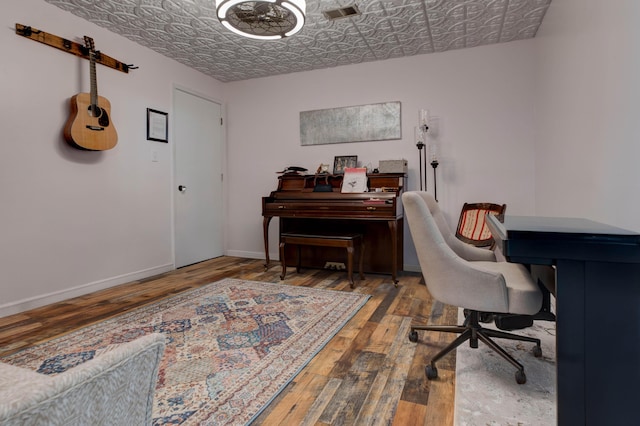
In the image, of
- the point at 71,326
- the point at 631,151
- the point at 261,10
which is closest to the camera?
Answer: the point at 631,151

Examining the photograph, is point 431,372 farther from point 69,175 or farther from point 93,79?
point 93,79

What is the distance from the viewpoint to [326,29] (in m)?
3.25

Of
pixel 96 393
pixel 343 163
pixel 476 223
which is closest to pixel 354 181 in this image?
pixel 343 163

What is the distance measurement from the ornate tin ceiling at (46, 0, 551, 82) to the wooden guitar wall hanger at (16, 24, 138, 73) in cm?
27

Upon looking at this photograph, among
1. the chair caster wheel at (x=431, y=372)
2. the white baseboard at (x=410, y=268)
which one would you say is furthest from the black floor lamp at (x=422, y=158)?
the chair caster wheel at (x=431, y=372)

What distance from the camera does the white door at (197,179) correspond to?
415cm

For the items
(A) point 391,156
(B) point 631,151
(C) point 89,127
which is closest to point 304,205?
(A) point 391,156

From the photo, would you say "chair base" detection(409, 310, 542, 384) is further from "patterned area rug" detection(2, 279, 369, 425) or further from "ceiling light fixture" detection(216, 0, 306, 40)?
"ceiling light fixture" detection(216, 0, 306, 40)

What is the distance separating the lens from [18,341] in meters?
2.12

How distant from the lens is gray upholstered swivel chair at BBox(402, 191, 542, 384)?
5.08 feet

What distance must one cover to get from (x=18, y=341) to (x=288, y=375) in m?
1.73

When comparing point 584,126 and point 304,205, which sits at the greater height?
point 584,126

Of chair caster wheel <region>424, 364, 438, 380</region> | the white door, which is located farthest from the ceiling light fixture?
chair caster wheel <region>424, 364, 438, 380</region>

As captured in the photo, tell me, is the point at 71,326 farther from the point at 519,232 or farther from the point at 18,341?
the point at 519,232
